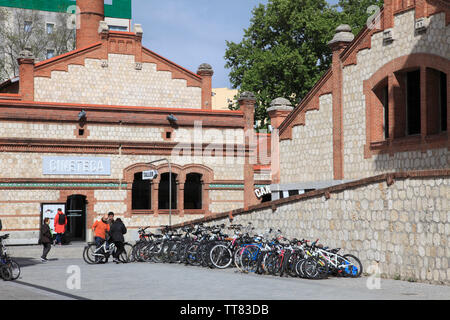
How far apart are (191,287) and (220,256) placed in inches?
194

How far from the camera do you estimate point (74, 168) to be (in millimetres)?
29906

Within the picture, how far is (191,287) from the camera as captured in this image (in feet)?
40.9

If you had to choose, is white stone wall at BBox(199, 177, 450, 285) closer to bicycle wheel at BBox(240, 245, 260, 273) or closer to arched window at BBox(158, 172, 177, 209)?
bicycle wheel at BBox(240, 245, 260, 273)

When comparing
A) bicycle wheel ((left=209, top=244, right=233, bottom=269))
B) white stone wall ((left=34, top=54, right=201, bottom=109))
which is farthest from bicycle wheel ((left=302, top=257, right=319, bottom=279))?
white stone wall ((left=34, top=54, right=201, bottom=109))

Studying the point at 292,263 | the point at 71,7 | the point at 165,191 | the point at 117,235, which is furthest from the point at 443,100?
the point at 71,7

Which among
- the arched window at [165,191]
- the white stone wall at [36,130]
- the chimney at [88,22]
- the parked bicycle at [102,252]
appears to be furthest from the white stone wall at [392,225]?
the chimney at [88,22]

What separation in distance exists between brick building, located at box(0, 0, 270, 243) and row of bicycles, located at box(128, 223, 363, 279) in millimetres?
10802

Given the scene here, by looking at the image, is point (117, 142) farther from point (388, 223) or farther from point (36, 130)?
point (388, 223)

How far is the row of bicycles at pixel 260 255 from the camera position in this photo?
1488cm

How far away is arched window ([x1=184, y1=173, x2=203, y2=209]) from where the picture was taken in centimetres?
3256

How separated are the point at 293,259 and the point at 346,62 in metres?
9.14

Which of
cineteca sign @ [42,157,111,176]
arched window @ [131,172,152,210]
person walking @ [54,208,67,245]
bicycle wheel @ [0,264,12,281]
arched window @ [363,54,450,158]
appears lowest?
bicycle wheel @ [0,264,12,281]
